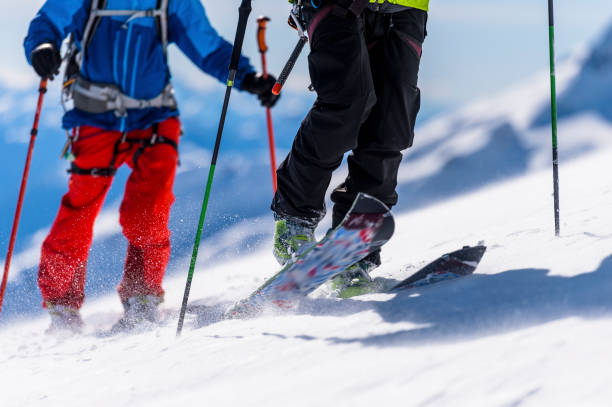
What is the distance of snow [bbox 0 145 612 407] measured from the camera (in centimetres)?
163

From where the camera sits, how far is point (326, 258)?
2955 mm

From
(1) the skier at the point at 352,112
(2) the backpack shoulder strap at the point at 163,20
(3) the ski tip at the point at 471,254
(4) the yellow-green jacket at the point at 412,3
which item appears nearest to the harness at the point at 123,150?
(2) the backpack shoulder strap at the point at 163,20

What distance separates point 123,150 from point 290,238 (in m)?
1.56

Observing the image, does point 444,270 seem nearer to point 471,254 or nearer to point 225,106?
point 471,254

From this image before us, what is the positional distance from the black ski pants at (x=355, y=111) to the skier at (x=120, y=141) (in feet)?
3.75

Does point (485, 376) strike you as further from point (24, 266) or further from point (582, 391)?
point (24, 266)

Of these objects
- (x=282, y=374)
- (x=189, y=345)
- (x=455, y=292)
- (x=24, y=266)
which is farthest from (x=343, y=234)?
(x=24, y=266)

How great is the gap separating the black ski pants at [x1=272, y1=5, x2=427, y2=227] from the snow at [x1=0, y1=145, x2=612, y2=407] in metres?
0.57

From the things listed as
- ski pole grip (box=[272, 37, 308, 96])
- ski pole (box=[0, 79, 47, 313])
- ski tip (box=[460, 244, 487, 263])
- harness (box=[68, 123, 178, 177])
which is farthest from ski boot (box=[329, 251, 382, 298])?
ski pole (box=[0, 79, 47, 313])

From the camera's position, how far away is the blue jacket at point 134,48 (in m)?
4.12

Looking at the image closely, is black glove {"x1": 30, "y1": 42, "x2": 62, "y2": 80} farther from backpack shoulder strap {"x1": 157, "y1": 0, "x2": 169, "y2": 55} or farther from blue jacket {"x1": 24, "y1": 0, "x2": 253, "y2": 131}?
backpack shoulder strap {"x1": 157, "y1": 0, "x2": 169, "y2": 55}

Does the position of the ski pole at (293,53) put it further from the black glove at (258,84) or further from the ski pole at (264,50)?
the ski pole at (264,50)

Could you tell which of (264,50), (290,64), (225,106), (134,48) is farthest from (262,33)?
(225,106)

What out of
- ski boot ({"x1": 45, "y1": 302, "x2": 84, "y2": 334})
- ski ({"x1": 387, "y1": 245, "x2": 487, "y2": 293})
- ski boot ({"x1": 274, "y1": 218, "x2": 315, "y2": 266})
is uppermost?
ski boot ({"x1": 274, "y1": 218, "x2": 315, "y2": 266})
